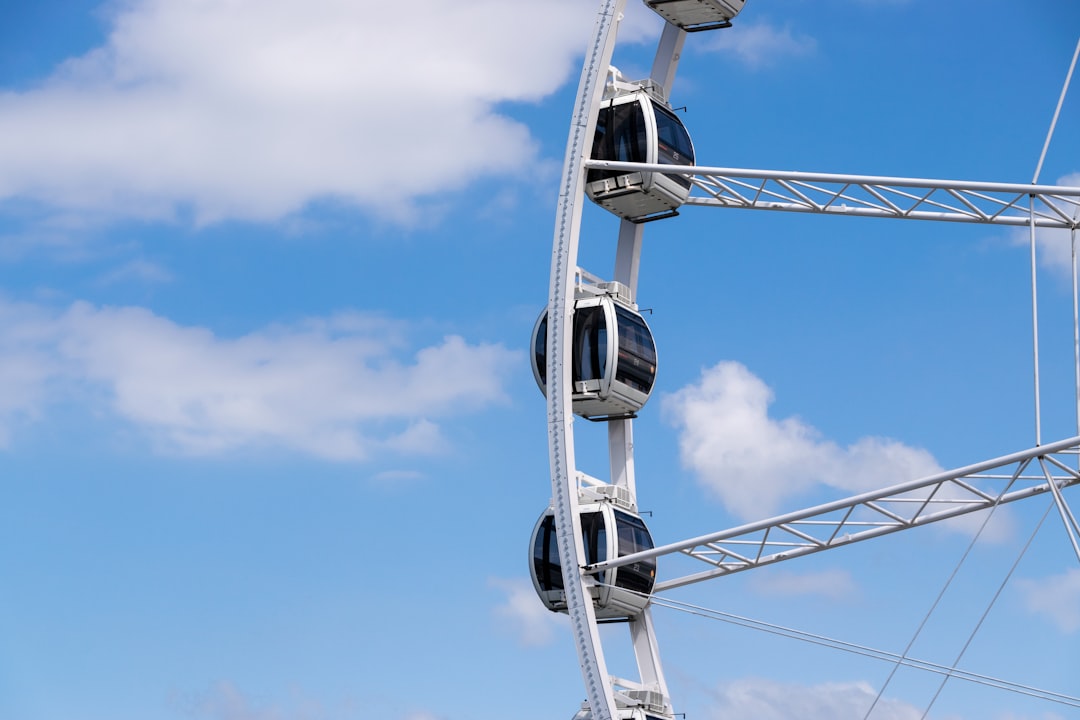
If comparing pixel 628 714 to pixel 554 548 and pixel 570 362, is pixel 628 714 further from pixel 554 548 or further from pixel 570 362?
pixel 570 362

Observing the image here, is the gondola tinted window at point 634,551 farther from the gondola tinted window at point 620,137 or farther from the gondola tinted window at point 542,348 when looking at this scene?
the gondola tinted window at point 620,137

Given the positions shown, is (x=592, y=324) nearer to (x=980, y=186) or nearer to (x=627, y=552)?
(x=627, y=552)

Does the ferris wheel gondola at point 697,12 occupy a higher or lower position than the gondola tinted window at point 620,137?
higher

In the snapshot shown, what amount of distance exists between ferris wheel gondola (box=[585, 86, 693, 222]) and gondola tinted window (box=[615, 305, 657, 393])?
7.26ft

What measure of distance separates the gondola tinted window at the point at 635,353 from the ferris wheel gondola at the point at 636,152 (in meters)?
2.21

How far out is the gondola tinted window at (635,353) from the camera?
104 ft

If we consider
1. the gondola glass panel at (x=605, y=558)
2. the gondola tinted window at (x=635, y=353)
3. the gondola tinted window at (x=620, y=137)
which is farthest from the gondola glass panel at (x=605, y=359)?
the gondola tinted window at (x=620, y=137)

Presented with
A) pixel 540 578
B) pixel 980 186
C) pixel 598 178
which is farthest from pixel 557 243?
pixel 980 186

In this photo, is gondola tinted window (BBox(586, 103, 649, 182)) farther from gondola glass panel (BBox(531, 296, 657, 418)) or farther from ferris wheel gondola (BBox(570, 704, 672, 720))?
ferris wheel gondola (BBox(570, 704, 672, 720))

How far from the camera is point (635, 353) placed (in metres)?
32.1

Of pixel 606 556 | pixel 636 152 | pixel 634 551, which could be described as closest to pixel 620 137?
pixel 636 152

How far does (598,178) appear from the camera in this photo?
107 ft

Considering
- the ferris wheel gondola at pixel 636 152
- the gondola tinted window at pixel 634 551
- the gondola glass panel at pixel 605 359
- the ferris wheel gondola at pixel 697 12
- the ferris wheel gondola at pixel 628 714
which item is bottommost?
the ferris wheel gondola at pixel 628 714

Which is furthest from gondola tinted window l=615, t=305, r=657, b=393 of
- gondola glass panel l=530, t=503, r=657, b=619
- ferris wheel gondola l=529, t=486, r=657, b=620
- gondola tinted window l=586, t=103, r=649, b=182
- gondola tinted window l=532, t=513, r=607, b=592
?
gondola tinted window l=586, t=103, r=649, b=182
